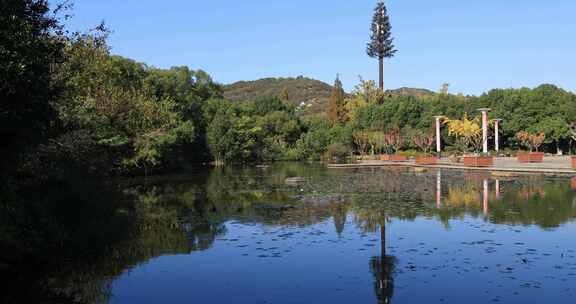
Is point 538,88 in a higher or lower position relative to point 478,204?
higher

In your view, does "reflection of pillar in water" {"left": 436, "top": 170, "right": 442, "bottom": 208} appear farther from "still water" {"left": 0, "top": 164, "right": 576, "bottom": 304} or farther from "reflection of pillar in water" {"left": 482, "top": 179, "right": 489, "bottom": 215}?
"reflection of pillar in water" {"left": 482, "top": 179, "right": 489, "bottom": 215}

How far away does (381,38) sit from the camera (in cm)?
7600

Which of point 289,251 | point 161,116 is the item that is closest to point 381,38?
point 161,116

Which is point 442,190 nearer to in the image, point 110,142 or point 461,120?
point 110,142

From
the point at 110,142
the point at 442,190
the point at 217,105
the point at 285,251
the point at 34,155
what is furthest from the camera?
the point at 217,105

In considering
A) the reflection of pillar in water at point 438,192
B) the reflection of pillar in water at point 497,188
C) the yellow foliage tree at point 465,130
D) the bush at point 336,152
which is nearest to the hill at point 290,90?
the bush at point 336,152

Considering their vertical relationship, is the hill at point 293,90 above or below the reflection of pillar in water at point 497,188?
above

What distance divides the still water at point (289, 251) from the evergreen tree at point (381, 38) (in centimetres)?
5860

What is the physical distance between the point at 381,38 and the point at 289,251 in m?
67.6

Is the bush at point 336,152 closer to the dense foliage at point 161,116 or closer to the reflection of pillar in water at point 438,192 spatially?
the dense foliage at point 161,116

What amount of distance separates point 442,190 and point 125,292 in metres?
17.1

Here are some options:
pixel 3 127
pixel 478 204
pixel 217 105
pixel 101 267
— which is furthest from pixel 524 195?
pixel 217 105

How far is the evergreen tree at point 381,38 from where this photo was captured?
250 ft

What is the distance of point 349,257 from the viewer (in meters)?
11.2
